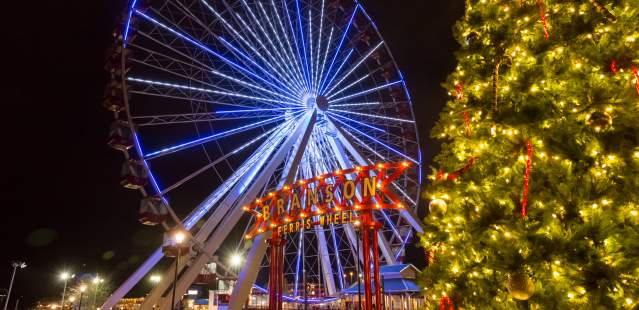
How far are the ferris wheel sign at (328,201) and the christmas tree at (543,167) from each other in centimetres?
1054

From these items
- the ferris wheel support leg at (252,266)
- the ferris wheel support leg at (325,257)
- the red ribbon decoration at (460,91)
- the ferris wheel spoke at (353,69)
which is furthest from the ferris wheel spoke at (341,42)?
the red ribbon decoration at (460,91)

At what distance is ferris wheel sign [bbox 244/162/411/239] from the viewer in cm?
1516

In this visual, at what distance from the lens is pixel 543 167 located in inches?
140

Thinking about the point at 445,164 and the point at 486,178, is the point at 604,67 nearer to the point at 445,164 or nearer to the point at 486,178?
the point at 486,178

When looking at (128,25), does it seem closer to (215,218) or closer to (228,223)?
(215,218)

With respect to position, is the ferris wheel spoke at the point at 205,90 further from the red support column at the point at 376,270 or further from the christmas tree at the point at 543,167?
the christmas tree at the point at 543,167

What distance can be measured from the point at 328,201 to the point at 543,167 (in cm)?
1241

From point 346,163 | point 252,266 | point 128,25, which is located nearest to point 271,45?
point 128,25

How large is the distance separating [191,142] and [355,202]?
728 centimetres

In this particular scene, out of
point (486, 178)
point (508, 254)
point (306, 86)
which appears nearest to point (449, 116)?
point (486, 178)

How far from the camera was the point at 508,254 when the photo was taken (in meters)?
3.26

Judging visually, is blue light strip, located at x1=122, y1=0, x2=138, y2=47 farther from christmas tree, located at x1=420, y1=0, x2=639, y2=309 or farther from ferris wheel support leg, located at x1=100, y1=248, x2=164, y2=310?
christmas tree, located at x1=420, y1=0, x2=639, y2=309

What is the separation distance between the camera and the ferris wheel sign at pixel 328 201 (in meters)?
15.2

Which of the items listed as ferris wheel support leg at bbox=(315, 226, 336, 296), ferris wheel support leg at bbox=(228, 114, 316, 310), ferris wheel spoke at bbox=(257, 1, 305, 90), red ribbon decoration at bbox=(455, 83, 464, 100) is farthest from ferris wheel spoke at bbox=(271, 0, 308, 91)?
red ribbon decoration at bbox=(455, 83, 464, 100)
